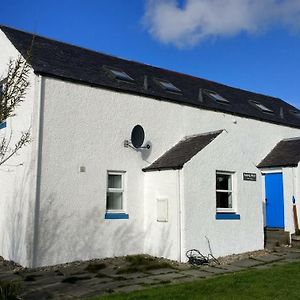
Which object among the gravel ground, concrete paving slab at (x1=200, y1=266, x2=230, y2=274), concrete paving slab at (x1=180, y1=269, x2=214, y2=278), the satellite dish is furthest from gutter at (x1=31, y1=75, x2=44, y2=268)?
concrete paving slab at (x1=200, y1=266, x2=230, y2=274)

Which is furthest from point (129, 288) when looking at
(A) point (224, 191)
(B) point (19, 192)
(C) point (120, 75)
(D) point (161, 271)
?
(C) point (120, 75)

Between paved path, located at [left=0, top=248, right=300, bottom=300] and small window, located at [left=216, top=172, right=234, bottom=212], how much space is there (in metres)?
1.82

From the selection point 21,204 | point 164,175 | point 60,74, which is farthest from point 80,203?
point 60,74

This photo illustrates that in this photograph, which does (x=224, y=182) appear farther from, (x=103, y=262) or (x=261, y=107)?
(x=261, y=107)

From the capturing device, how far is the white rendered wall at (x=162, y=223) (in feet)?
37.8

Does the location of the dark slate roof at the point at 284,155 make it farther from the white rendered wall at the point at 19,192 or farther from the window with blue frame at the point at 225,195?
the white rendered wall at the point at 19,192

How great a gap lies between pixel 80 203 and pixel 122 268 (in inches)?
88.7

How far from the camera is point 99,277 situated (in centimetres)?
930

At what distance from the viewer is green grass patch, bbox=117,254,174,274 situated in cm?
1015

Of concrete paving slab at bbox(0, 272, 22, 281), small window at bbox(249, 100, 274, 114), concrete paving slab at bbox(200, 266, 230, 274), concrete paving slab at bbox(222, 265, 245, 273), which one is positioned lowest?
concrete paving slab at bbox(0, 272, 22, 281)

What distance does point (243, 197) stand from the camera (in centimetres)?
1293

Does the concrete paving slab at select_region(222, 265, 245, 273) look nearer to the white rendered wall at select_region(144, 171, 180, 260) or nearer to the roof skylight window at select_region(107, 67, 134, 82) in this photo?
the white rendered wall at select_region(144, 171, 180, 260)

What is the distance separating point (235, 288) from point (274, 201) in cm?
904

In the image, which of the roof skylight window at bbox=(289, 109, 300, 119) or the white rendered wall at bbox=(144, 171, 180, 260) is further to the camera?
the roof skylight window at bbox=(289, 109, 300, 119)
